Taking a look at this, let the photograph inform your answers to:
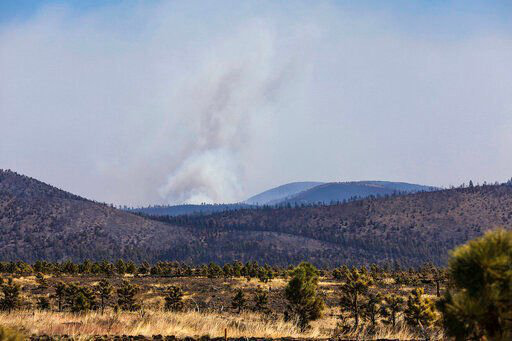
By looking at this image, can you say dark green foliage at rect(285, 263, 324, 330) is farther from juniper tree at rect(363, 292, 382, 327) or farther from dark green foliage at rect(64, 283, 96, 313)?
dark green foliage at rect(64, 283, 96, 313)

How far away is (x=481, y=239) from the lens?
18.2 feet

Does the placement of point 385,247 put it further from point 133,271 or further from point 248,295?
point 248,295

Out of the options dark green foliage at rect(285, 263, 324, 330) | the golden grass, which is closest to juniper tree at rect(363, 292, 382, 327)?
dark green foliage at rect(285, 263, 324, 330)

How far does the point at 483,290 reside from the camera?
17.5ft

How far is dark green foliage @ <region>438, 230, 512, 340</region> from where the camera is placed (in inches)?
207

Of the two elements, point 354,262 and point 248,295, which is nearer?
point 248,295

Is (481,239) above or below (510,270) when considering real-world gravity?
above

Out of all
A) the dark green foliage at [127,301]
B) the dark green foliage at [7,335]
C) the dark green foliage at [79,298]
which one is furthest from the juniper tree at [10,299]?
the dark green foliage at [7,335]

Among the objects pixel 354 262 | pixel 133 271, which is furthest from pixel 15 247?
pixel 354 262

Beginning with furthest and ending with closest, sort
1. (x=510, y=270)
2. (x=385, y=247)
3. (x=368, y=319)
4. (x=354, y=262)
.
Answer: (x=385, y=247), (x=354, y=262), (x=368, y=319), (x=510, y=270)

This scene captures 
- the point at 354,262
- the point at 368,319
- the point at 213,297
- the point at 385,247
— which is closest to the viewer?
the point at 368,319

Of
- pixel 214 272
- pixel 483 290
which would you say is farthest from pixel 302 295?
pixel 214 272

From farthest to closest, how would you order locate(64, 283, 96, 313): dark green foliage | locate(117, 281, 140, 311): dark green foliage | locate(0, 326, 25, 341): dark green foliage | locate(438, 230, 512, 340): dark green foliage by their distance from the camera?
locate(117, 281, 140, 311): dark green foliage, locate(64, 283, 96, 313): dark green foliage, locate(0, 326, 25, 341): dark green foliage, locate(438, 230, 512, 340): dark green foliage

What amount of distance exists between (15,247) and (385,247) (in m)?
162
